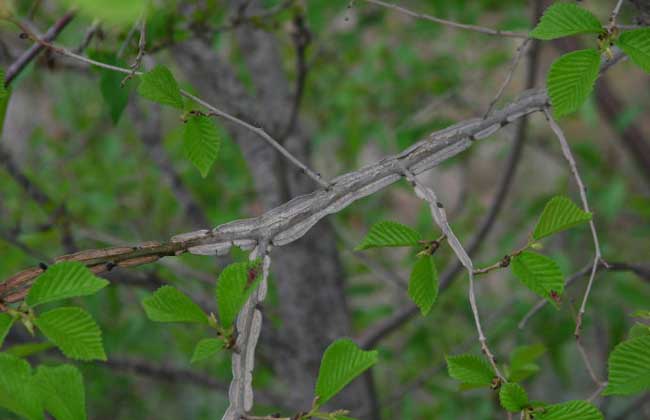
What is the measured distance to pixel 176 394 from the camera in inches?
116

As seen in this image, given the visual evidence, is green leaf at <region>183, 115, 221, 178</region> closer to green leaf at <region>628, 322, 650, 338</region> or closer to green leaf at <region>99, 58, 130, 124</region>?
green leaf at <region>99, 58, 130, 124</region>

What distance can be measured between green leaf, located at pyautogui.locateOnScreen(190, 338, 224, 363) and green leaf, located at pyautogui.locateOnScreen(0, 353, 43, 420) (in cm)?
12

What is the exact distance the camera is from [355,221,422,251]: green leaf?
63 centimetres

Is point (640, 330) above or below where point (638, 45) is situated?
below

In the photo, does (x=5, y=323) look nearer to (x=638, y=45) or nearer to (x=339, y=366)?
(x=339, y=366)

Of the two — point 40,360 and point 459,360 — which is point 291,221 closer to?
point 459,360

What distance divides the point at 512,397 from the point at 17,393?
379mm

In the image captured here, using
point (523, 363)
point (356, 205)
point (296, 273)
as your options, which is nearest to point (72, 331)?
point (523, 363)

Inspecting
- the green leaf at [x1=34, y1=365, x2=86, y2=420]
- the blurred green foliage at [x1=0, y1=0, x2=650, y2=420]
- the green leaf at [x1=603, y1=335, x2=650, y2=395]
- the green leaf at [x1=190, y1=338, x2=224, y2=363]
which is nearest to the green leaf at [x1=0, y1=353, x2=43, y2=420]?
the green leaf at [x1=34, y1=365, x2=86, y2=420]

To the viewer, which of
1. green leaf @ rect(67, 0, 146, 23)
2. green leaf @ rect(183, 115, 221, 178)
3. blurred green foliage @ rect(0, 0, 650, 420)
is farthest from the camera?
blurred green foliage @ rect(0, 0, 650, 420)

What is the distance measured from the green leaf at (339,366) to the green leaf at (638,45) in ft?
1.05

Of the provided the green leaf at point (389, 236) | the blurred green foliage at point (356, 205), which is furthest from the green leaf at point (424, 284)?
the blurred green foliage at point (356, 205)

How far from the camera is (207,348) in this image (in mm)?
601

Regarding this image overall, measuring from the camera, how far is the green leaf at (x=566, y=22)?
2.00ft
